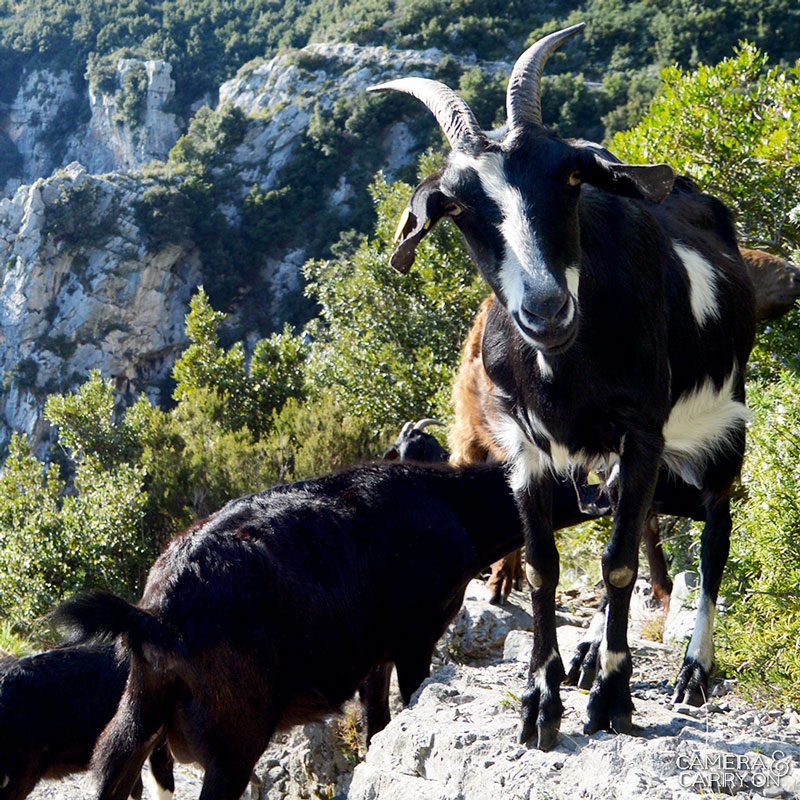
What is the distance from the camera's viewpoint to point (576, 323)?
2576 mm

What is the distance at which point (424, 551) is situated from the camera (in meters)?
4.50

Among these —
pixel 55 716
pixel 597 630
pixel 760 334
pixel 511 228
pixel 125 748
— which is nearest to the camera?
pixel 511 228

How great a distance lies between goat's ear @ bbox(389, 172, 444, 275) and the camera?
288 cm

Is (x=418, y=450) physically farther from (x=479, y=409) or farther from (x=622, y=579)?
(x=622, y=579)

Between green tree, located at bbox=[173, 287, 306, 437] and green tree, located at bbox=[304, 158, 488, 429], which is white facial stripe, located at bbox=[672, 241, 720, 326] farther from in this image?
green tree, located at bbox=[173, 287, 306, 437]

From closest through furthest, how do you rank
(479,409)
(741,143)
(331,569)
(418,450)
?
(331,569) < (479,409) < (418,450) < (741,143)

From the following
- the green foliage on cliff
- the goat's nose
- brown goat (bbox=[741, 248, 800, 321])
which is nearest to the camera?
the goat's nose

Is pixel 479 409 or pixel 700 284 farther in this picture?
pixel 479 409

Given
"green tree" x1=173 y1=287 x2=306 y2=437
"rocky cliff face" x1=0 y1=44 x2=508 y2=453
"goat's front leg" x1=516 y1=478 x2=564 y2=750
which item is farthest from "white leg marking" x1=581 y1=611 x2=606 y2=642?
"rocky cliff face" x1=0 y1=44 x2=508 y2=453

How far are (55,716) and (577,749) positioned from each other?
335 cm

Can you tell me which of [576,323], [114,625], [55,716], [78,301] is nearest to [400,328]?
[55,716]

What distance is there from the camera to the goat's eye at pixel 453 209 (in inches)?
112

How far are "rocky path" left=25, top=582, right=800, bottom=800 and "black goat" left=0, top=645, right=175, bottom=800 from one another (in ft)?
6.30

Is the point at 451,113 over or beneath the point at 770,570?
over
